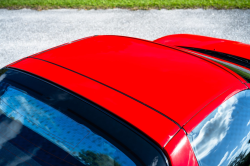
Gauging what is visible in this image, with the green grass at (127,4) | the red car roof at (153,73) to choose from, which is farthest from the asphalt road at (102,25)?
the red car roof at (153,73)

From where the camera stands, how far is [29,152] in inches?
50.9

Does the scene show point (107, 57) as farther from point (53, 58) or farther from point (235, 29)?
point (235, 29)

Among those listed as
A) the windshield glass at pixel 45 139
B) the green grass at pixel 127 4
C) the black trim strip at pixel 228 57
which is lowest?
the windshield glass at pixel 45 139

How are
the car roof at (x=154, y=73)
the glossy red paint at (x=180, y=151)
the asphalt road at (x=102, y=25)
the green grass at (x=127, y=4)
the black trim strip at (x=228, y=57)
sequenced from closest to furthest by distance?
1. the glossy red paint at (x=180, y=151)
2. the car roof at (x=154, y=73)
3. the black trim strip at (x=228, y=57)
4. the asphalt road at (x=102, y=25)
5. the green grass at (x=127, y=4)

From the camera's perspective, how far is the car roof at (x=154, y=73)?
128 centimetres

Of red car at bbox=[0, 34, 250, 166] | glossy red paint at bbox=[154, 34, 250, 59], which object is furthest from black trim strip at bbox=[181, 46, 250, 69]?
red car at bbox=[0, 34, 250, 166]

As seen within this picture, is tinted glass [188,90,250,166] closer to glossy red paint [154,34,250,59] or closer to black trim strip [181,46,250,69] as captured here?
black trim strip [181,46,250,69]

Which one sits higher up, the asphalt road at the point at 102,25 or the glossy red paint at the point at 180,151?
the asphalt road at the point at 102,25

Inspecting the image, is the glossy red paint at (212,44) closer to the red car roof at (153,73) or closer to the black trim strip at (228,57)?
the black trim strip at (228,57)

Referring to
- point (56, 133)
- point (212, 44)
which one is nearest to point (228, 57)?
point (212, 44)

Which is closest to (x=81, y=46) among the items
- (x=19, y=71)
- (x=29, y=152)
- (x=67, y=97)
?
(x=19, y=71)

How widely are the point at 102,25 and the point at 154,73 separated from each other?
4.58 m

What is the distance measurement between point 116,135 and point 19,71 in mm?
1033

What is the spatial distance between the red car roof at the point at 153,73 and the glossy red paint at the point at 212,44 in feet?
2.98
